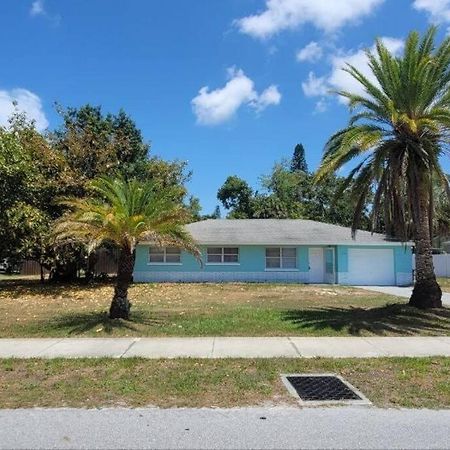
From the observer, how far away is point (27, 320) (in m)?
13.9

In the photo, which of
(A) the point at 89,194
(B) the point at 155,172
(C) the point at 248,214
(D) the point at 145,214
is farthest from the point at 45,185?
(C) the point at 248,214

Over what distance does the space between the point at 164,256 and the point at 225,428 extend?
962 inches

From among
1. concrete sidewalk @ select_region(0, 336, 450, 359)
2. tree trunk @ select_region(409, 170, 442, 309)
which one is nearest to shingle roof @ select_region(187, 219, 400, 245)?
tree trunk @ select_region(409, 170, 442, 309)

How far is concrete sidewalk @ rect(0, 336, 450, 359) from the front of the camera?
940 cm

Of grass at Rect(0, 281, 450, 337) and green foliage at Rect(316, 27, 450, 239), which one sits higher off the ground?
green foliage at Rect(316, 27, 450, 239)

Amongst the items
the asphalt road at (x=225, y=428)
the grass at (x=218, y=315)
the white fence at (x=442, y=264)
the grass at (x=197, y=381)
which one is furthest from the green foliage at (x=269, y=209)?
the asphalt road at (x=225, y=428)

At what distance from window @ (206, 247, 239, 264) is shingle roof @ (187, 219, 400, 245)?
744mm

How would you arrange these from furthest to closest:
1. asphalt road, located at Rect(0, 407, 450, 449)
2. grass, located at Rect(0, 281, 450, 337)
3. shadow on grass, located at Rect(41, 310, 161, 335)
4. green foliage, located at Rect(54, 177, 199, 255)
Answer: green foliage, located at Rect(54, 177, 199, 255) < shadow on grass, located at Rect(41, 310, 161, 335) < grass, located at Rect(0, 281, 450, 337) < asphalt road, located at Rect(0, 407, 450, 449)

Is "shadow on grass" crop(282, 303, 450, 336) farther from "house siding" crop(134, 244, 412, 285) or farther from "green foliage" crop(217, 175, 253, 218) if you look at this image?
"green foliage" crop(217, 175, 253, 218)

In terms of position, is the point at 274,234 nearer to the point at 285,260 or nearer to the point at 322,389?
the point at 285,260

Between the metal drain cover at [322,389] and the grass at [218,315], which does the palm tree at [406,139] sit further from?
the metal drain cover at [322,389]

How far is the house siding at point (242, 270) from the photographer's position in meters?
29.3

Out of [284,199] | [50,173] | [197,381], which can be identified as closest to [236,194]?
[284,199]

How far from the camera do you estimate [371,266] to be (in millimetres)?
29281
